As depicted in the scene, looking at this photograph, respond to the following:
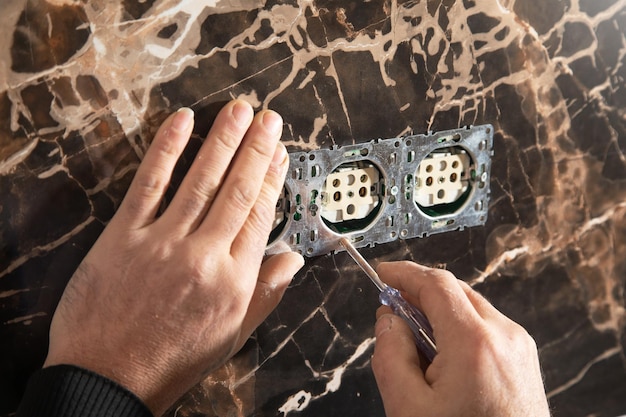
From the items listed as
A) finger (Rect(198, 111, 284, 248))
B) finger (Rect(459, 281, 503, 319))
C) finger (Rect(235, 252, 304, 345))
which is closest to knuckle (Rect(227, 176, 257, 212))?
finger (Rect(198, 111, 284, 248))

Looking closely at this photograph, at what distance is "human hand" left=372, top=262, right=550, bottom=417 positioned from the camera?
599 mm

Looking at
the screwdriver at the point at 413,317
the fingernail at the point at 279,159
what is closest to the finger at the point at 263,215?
the fingernail at the point at 279,159

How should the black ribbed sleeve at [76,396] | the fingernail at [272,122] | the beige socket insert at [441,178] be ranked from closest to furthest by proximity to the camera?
the black ribbed sleeve at [76,396]
the fingernail at [272,122]
the beige socket insert at [441,178]

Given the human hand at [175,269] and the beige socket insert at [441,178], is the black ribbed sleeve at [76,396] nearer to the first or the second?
the human hand at [175,269]

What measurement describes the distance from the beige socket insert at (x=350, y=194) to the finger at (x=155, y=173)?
19 centimetres

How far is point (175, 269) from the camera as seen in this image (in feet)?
2.07

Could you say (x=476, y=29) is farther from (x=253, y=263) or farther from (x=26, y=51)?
(x=26, y=51)

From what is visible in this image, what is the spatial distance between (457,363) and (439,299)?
0.21 feet

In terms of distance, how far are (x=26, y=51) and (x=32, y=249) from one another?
19 cm

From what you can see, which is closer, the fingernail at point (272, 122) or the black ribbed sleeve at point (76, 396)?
the black ribbed sleeve at point (76, 396)

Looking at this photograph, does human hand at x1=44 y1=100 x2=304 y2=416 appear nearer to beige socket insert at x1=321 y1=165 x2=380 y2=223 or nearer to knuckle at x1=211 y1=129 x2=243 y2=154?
knuckle at x1=211 y1=129 x2=243 y2=154

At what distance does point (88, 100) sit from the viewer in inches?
25.4

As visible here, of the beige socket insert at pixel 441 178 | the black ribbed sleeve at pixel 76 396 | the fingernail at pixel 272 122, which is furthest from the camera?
the beige socket insert at pixel 441 178

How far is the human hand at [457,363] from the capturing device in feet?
1.97
